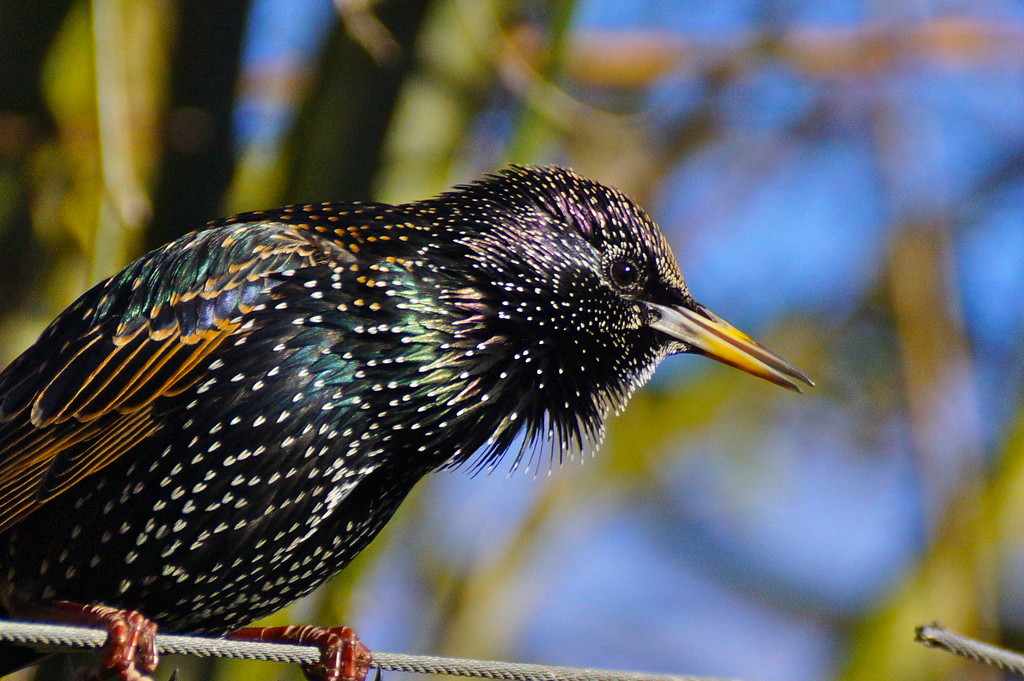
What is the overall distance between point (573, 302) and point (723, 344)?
1.31 feet

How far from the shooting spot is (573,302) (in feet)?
11.2

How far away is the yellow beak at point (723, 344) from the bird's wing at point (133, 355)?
0.87 meters

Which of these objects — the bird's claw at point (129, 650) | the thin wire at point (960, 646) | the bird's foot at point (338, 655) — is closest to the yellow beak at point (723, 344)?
the bird's foot at point (338, 655)

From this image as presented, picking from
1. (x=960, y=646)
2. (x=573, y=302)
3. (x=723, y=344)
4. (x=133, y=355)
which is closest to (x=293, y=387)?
(x=133, y=355)

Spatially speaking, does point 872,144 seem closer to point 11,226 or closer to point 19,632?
point 11,226

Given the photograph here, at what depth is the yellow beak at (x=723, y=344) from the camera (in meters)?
3.42

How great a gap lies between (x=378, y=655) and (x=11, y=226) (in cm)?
253

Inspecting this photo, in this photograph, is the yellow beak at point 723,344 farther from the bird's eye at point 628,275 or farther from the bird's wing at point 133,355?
the bird's wing at point 133,355

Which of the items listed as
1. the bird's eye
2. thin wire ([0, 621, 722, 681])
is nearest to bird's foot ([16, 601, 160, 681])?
thin wire ([0, 621, 722, 681])

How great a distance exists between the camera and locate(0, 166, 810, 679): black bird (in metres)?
3.04

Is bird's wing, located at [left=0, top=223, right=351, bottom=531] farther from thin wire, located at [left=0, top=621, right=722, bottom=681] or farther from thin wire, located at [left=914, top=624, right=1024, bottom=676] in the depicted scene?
thin wire, located at [left=914, top=624, right=1024, bottom=676]

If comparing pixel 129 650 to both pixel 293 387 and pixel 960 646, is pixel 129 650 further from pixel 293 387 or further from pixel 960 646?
pixel 960 646

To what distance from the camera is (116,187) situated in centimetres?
370

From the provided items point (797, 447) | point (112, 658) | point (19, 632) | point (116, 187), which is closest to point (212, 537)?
point (112, 658)
